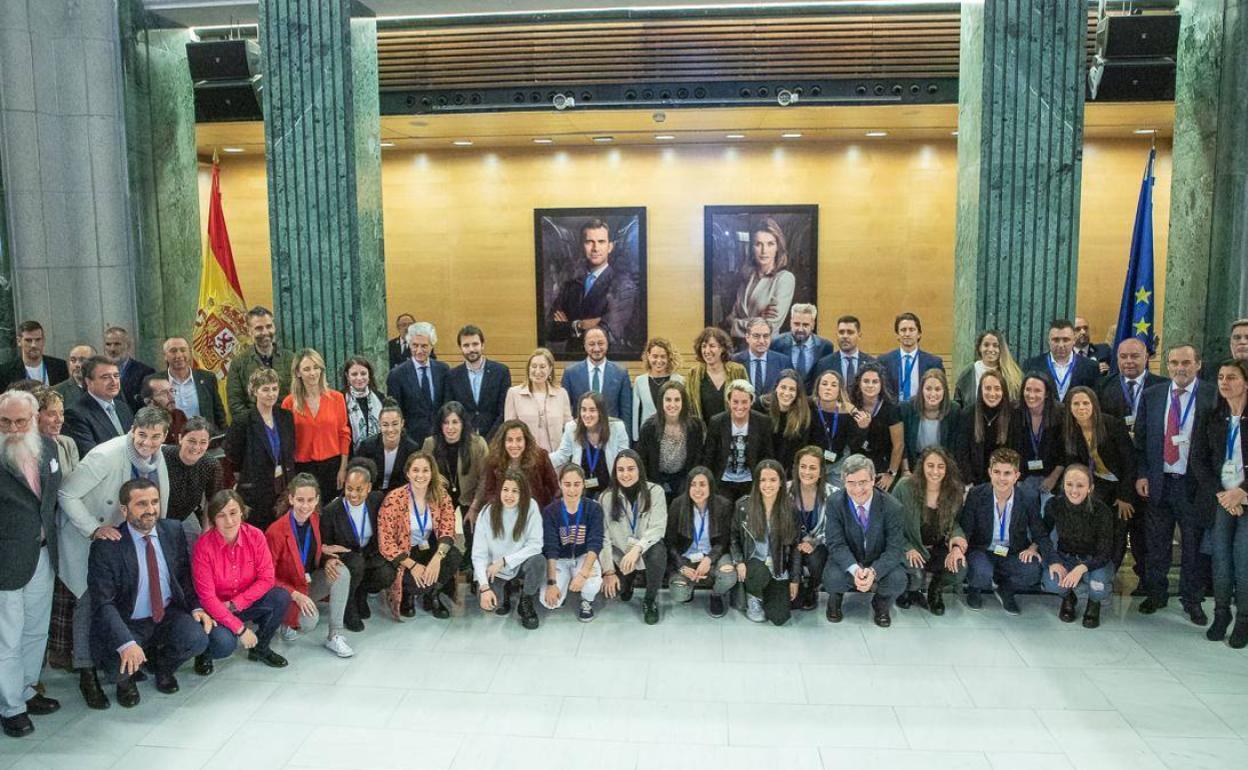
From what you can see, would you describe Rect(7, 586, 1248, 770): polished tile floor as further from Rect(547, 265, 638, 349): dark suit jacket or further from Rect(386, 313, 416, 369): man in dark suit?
Rect(547, 265, 638, 349): dark suit jacket

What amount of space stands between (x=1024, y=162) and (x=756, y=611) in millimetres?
3496

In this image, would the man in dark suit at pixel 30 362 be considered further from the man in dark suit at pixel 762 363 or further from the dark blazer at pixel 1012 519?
the dark blazer at pixel 1012 519

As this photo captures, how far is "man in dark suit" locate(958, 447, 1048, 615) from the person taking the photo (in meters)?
5.89

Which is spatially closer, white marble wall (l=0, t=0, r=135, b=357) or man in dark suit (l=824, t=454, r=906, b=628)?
man in dark suit (l=824, t=454, r=906, b=628)

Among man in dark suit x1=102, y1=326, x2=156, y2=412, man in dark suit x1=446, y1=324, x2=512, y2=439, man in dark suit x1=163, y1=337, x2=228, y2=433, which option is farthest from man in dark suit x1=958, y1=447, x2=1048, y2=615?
man in dark suit x1=102, y1=326, x2=156, y2=412

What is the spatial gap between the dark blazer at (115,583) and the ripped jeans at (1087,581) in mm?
4786

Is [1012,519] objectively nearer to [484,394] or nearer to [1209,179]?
[1209,179]

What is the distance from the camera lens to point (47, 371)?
699 cm

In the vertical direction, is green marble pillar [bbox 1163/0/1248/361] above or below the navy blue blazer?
above

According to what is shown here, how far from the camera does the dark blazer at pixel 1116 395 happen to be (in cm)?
635

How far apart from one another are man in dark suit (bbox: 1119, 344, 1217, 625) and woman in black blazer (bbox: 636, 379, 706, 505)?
8.64ft

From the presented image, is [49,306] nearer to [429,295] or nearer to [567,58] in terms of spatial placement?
[567,58]

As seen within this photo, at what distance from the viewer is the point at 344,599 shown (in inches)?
220

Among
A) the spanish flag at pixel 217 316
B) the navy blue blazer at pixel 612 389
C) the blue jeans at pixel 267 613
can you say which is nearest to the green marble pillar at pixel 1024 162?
the navy blue blazer at pixel 612 389
